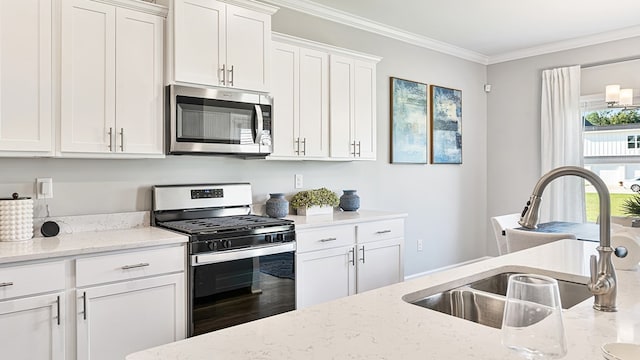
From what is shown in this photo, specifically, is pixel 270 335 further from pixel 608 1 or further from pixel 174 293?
pixel 608 1

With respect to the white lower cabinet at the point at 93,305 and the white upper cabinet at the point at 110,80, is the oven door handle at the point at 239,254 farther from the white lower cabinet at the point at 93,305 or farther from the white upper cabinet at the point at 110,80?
the white upper cabinet at the point at 110,80

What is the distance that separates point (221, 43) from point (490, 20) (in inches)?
107

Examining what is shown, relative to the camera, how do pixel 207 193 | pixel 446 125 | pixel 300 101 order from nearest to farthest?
pixel 207 193
pixel 300 101
pixel 446 125

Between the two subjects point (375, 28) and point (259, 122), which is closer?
point (259, 122)

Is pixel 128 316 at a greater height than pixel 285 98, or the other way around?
pixel 285 98

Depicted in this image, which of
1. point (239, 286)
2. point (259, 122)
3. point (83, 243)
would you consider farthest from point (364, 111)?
point (83, 243)

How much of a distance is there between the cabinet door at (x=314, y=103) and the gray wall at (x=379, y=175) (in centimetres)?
30

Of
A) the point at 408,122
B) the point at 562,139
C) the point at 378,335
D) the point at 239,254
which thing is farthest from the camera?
the point at 562,139

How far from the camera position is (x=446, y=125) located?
16.9ft

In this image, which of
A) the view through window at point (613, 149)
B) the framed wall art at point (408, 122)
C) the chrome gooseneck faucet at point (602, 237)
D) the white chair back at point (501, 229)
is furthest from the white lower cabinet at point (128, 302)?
the view through window at point (613, 149)

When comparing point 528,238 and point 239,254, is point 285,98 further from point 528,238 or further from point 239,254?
point 528,238

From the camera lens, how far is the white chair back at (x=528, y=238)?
9.89 feet

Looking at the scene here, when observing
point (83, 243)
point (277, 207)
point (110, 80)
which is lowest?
point (83, 243)

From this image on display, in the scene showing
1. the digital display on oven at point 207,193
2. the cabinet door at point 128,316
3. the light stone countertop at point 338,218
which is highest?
the digital display on oven at point 207,193
